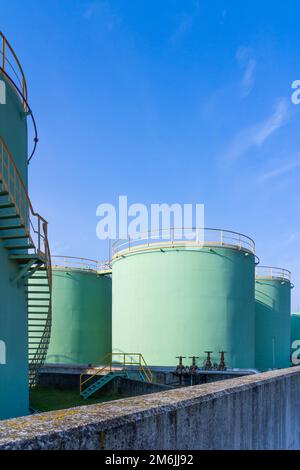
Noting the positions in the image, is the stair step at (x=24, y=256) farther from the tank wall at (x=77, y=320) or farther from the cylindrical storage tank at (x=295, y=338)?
the cylindrical storage tank at (x=295, y=338)

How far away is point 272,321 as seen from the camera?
26.3m

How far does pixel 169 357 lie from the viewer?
19312 millimetres

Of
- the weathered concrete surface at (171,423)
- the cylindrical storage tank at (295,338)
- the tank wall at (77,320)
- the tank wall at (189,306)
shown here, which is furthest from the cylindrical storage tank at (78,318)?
the weathered concrete surface at (171,423)

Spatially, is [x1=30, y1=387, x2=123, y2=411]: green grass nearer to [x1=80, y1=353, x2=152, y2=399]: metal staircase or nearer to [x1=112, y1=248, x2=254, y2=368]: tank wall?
[x1=80, y1=353, x2=152, y2=399]: metal staircase

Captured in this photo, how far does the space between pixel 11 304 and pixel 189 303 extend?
1011 cm

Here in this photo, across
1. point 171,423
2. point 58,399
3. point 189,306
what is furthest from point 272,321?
point 171,423

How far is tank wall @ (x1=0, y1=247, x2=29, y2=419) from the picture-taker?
396 inches

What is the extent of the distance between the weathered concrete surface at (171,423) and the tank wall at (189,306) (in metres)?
12.8

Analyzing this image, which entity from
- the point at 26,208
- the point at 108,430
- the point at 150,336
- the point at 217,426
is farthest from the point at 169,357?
the point at 108,430

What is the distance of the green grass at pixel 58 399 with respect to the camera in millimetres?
14047

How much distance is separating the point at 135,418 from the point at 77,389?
15366 millimetres

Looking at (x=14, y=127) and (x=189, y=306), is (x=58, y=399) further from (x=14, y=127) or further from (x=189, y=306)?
(x=14, y=127)

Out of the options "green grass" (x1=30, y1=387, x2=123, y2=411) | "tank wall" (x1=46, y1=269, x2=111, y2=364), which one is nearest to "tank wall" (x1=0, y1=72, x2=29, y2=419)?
"green grass" (x1=30, y1=387, x2=123, y2=411)

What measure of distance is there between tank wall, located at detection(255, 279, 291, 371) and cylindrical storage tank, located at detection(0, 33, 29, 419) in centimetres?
1677
